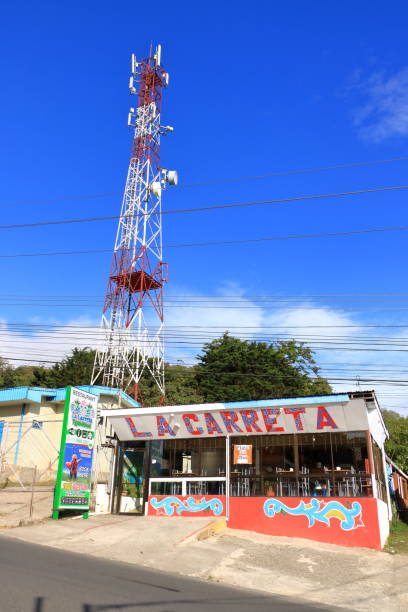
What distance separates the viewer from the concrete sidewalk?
400 inches

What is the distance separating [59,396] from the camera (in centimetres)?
2977

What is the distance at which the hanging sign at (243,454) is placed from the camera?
706 inches

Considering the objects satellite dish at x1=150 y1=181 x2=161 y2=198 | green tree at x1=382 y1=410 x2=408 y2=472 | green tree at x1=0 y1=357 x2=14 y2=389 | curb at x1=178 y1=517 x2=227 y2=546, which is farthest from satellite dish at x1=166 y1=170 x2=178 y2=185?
green tree at x1=0 y1=357 x2=14 y2=389

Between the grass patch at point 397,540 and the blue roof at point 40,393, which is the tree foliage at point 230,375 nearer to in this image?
the blue roof at point 40,393

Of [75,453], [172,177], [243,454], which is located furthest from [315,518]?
[172,177]

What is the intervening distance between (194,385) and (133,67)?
26436mm

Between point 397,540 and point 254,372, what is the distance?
26551 mm

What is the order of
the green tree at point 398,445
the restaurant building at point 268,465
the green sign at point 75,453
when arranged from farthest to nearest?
1. the green tree at point 398,445
2. the green sign at point 75,453
3. the restaurant building at point 268,465

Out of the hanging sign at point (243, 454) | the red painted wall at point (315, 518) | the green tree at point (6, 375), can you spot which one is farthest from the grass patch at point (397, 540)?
the green tree at point (6, 375)

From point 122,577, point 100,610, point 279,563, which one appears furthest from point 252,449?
point 100,610

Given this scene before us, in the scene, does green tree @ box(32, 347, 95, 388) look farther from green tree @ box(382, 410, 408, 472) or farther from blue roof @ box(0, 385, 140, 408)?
green tree @ box(382, 410, 408, 472)

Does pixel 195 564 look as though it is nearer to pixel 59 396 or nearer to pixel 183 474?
pixel 183 474

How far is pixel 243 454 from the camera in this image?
18078mm

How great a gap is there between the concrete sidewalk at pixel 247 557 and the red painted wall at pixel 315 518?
50 cm
